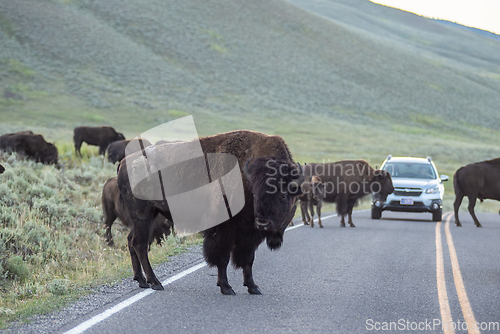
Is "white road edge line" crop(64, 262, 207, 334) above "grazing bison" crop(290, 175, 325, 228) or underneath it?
above

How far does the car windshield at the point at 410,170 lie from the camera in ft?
61.7

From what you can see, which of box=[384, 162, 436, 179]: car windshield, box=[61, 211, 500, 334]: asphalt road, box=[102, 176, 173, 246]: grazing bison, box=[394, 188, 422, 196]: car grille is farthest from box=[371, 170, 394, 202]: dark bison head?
box=[102, 176, 173, 246]: grazing bison

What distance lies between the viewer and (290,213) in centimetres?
639

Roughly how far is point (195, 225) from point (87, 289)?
1555 millimetres

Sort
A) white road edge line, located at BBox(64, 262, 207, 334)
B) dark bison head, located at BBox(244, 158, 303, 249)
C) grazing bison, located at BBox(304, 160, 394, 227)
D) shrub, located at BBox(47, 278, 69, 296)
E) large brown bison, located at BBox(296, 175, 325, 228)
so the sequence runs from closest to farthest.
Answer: white road edge line, located at BBox(64, 262, 207, 334) → dark bison head, located at BBox(244, 158, 303, 249) → shrub, located at BBox(47, 278, 69, 296) → large brown bison, located at BBox(296, 175, 325, 228) → grazing bison, located at BBox(304, 160, 394, 227)

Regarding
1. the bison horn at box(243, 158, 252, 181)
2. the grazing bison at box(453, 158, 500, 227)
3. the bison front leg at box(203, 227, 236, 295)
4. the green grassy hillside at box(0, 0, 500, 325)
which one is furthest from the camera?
the grazing bison at box(453, 158, 500, 227)

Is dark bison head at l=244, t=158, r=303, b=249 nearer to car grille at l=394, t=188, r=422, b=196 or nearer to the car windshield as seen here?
car grille at l=394, t=188, r=422, b=196

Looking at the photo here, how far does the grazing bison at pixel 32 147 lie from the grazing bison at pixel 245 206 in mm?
11684

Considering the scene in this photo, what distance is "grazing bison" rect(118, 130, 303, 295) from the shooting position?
20.1 ft

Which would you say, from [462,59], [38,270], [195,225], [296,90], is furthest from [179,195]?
[462,59]

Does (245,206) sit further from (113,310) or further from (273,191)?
(113,310)

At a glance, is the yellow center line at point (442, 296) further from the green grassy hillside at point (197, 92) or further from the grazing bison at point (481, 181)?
the grazing bison at point (481, 181)
